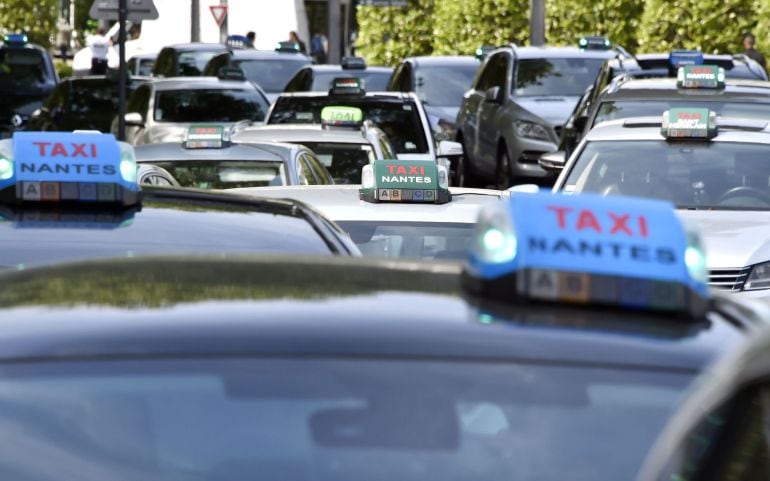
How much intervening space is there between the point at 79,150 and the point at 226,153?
17.5 ft

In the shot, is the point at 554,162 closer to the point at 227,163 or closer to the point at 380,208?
the point at 227,163

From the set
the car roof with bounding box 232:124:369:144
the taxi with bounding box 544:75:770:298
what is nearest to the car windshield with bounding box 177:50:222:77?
the car roof with bounding box 232:124:369:144

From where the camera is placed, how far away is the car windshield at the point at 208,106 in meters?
18.8

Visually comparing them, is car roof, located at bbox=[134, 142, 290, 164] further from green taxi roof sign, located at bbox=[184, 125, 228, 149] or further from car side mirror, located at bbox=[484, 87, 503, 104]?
car side mirror, located at bbox=[484, 87, 503, 104]

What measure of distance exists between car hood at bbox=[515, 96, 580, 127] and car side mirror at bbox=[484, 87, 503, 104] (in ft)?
0.69

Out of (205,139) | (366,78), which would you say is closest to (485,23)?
(366,78)

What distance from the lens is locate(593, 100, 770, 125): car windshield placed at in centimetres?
1255

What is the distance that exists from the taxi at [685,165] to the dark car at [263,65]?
45.9 ft

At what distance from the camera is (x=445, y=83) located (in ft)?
76.7

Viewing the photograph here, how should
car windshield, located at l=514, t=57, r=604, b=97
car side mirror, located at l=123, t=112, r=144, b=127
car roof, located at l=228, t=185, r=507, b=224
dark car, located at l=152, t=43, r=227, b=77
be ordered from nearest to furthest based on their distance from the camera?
car roof, located at l=228, t=185, r=507, b=224, car side mirror, located at l=123, t=112, r=144, b=127, car windshield, located at l=514, t=57, r=604, b=97, dark car, located at l=152, t=43, r=227, b=77

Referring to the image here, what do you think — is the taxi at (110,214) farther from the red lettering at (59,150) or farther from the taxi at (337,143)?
the taxi at (337,143)

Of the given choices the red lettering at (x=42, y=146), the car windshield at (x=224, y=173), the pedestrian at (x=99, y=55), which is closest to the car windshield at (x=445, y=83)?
the pedestrian at (x=99, y=55)

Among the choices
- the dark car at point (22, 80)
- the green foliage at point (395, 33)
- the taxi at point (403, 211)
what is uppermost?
the taxi at point (403, 211)

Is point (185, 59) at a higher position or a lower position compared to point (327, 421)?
lower
